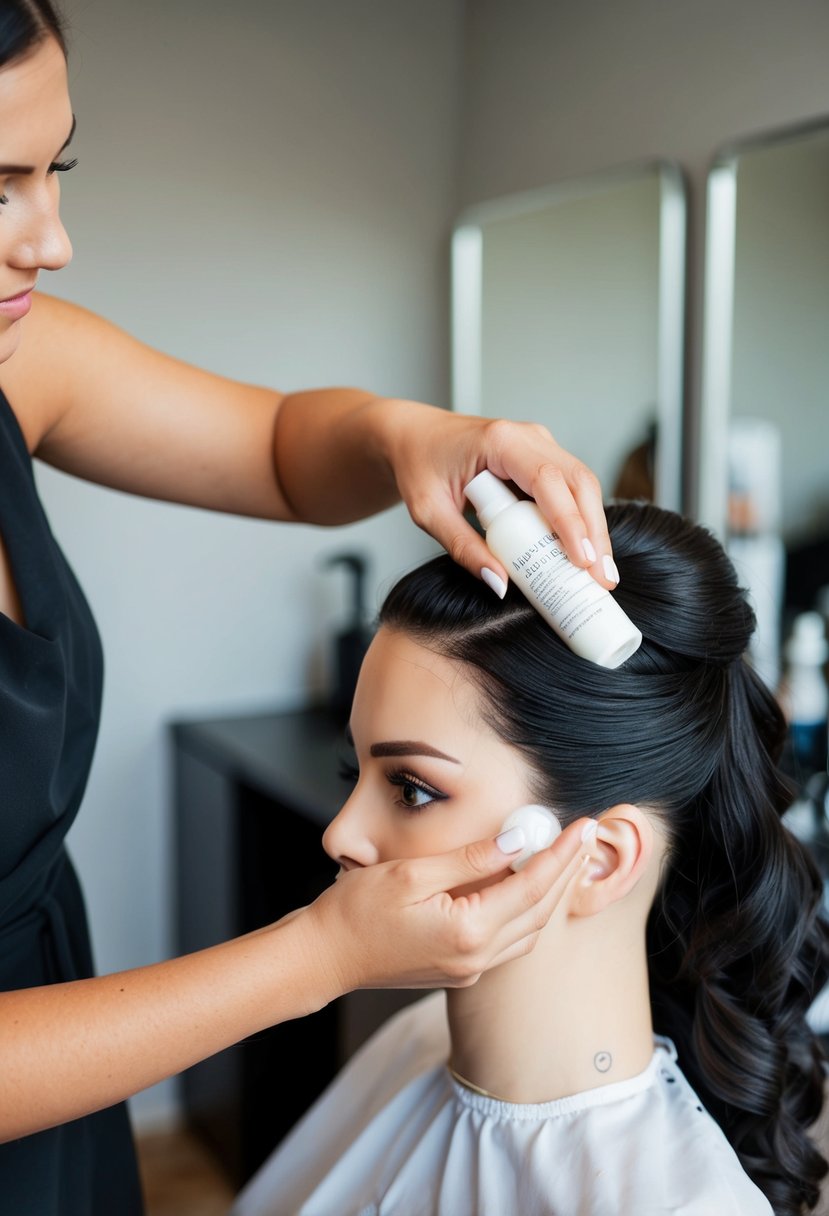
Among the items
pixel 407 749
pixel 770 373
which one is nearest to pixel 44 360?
pixel 407 749

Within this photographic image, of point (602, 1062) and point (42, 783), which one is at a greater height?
point (42, 783)

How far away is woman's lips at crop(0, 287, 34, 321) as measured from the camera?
0.85m

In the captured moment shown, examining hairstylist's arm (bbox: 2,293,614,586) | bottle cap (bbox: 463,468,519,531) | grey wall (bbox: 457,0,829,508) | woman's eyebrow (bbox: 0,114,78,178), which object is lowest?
bottle cap (bbox: 463,468,519,531)

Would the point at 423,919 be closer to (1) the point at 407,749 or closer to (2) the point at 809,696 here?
(1) the point at 407,749

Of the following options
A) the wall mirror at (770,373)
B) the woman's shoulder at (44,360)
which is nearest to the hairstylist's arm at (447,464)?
the woman's shoulder at (44,360)

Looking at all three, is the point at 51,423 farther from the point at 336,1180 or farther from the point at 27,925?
the point at 336,1180

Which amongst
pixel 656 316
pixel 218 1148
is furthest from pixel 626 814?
pixel 218 1148

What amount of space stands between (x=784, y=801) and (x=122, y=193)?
1764mm

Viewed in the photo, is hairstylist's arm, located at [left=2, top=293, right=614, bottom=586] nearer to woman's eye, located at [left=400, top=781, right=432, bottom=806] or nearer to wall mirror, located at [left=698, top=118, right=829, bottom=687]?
woman's eye, located at [left=400, top=781, right=432, bottom=806]

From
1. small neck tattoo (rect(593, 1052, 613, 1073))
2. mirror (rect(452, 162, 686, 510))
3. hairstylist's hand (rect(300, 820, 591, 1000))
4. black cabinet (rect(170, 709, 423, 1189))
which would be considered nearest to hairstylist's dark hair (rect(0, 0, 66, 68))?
hairstylist's hand (rect(300, 820, 591, 1000))

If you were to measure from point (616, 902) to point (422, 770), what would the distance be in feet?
0.74

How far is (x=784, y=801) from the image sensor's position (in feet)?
3.85

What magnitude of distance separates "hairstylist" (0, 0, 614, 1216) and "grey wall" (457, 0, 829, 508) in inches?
37.3

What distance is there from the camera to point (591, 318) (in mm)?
2098
